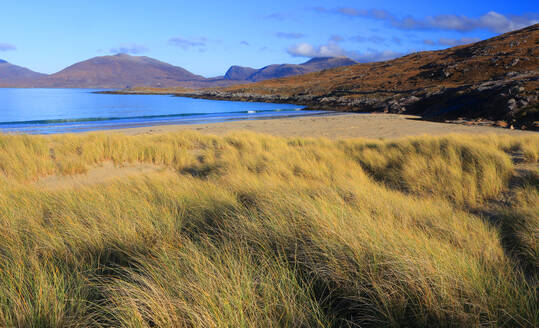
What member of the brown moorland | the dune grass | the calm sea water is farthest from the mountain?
the dune grass

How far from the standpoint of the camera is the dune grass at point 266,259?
66.4 inches

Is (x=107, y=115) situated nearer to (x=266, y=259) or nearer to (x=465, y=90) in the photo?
(x=465, y=90)

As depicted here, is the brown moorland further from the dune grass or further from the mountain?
the dune grass

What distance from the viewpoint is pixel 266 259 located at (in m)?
2.21

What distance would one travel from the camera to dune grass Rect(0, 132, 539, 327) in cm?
169

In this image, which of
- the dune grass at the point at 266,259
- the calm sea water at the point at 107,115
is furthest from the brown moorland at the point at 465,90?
the dune grass at the point at 266,259

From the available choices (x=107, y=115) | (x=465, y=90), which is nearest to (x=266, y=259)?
(x=465, y=90)

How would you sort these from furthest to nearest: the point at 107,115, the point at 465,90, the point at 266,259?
the point at 107,115
the point at 465,90
the point at 266,259

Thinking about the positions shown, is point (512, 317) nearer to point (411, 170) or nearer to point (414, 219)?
point (414, 219)

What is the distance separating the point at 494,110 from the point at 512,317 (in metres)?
19.1

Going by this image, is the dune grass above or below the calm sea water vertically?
above

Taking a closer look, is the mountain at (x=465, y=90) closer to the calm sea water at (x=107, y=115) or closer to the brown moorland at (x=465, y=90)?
the brown moorland at (x=465, y=90)

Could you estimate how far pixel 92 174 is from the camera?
6832 mm

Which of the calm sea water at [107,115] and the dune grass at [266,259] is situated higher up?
the dune grass at [266,259]
